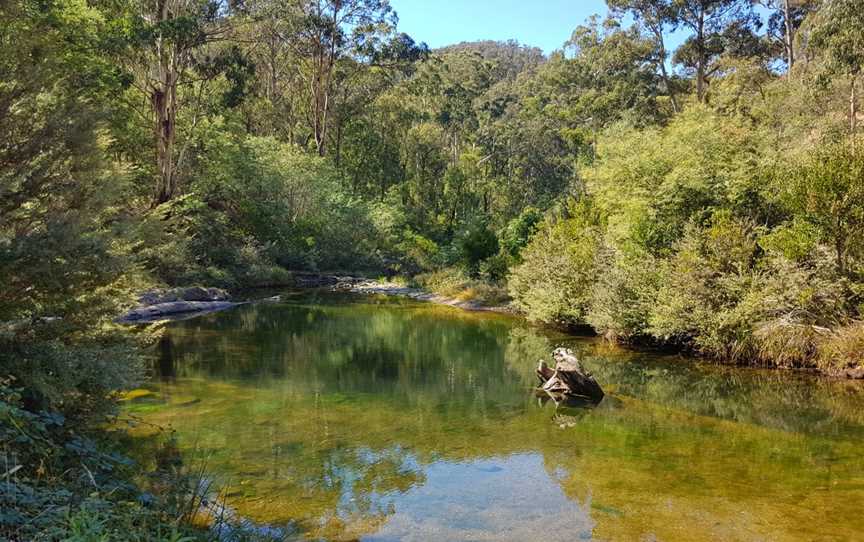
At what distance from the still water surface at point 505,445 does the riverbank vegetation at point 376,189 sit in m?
1.87

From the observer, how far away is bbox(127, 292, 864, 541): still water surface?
641 cm

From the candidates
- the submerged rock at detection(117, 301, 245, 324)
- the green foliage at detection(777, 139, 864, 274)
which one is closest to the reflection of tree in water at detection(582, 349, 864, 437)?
the green foliage at detection(777, 139, 864, 274)

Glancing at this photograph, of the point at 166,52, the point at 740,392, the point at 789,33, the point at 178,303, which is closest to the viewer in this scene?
the point at 740,392

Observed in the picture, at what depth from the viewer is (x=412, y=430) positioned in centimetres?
942

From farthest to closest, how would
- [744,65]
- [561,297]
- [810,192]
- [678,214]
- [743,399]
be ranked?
[744,65], [561,297], [678,214], [810,192], [743,399]

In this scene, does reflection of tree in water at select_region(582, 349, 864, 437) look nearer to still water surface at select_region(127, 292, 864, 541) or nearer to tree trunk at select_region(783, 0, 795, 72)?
Answer: still water surface at select_region(127, 292, 864, 541)

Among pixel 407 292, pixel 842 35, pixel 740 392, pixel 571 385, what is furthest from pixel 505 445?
pixel 407 292

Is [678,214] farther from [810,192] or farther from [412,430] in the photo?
[412,430]

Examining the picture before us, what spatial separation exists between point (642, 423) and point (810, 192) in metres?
6.59

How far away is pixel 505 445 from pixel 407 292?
21.0m

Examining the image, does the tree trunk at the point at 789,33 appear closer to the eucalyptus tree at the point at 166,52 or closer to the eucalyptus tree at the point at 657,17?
the eucalyptus tree at the point at 657,17

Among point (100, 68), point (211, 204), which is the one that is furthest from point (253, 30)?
point (100, 68)

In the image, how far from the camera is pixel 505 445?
887 cm

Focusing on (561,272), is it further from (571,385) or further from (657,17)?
(657,17)
